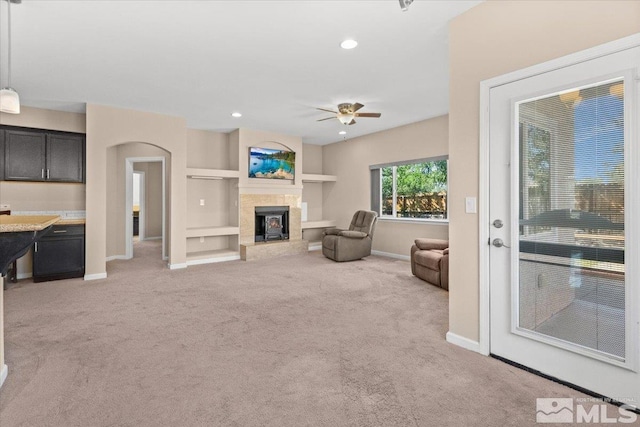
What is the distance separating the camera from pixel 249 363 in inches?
91.8

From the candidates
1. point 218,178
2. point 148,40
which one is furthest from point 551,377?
point 218,178

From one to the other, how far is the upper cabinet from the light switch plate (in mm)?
5634

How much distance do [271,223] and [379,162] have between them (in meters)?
2.81

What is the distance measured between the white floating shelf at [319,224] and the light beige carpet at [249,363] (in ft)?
11.9

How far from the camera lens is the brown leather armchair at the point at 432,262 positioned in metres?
4.20

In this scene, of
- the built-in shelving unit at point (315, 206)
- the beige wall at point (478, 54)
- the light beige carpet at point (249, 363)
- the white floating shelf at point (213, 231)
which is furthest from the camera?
the built-in shelving unit at point (315, 206)

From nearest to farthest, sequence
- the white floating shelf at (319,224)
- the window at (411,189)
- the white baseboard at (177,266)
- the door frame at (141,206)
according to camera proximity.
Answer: the white baseboard at (177,266) → the window at (411,189) → the white floating shelf at (319,224) → the door frame at (141,206)

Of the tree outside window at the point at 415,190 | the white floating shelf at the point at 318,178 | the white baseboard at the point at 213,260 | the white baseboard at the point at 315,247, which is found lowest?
the white baseboard at the point at 213,260

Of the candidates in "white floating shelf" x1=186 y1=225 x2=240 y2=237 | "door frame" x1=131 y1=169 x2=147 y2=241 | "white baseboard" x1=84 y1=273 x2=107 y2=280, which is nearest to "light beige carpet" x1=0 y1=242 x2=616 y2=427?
"white baseboard" x1=84 y1=273 x2=107 y2=280

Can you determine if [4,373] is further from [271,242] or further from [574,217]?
[271,242]

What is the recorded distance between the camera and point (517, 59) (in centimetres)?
221

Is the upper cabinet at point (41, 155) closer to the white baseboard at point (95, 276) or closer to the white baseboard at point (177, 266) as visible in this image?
the white baseboard at point (95, 276)

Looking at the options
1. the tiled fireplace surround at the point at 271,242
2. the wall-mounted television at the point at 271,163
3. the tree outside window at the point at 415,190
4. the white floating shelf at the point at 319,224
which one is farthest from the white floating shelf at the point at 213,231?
the tree outside window at the point at 415,190

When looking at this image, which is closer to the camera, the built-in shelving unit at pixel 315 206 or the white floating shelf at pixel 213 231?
the white floating shelf at pixel 213 231
